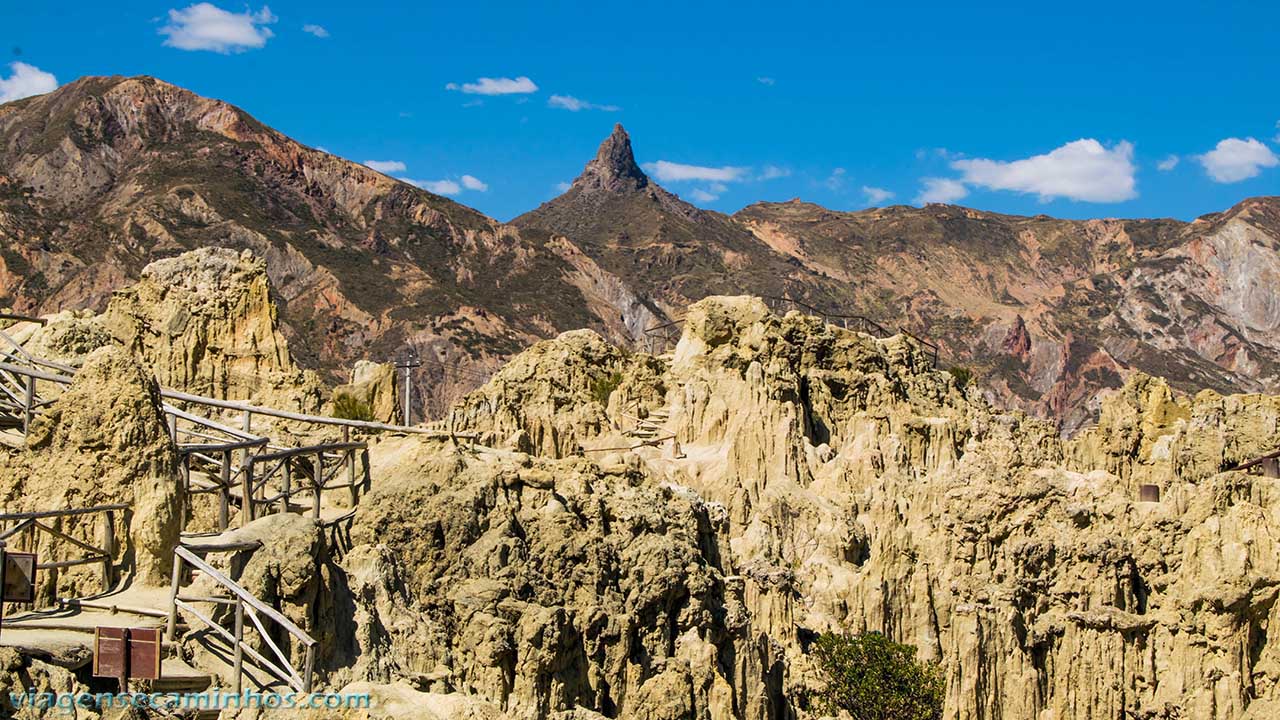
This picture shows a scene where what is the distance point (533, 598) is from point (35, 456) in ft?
25.8

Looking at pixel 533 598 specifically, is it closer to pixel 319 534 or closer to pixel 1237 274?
pixel 319 534

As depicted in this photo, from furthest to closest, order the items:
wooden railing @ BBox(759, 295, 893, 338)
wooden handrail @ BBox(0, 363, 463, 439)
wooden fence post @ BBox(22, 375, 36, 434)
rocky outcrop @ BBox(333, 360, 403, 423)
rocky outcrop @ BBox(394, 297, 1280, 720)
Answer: wooden railing @ BBox(759, 295, 893, 338), rocky outcrop @ BBox(333, 360, 403, 423), rocky outcrop @ BBox(394, 297, 1280, 720), wooden handrail @ BBox(0, 363, 463, 439), wooden fence post @ BBox(22, 375, 36, 434)

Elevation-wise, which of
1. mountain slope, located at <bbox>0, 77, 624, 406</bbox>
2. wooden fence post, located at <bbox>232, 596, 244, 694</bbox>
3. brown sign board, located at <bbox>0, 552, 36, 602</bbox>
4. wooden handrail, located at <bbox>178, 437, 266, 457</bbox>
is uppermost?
mountain slope, located at <bbox>0, 77, 624, 406</bbox>

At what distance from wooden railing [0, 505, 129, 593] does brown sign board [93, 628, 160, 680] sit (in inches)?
102

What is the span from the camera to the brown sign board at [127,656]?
14.2 m

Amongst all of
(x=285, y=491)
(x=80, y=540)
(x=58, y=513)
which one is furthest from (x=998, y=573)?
(x=58, y=513)

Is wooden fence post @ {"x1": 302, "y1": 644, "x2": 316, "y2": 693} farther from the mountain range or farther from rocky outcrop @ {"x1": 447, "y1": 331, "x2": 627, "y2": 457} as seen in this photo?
the mountain range

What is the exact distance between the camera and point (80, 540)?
17422 mm

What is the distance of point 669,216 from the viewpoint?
7584 inches

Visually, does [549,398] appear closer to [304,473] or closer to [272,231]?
[304,473]

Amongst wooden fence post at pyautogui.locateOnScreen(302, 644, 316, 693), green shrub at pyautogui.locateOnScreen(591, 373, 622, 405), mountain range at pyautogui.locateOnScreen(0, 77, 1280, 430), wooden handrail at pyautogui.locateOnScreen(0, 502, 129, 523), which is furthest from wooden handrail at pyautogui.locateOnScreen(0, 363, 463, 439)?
mountain range at pyautogui.locateOnScreen(0, 77, 1280, 430)

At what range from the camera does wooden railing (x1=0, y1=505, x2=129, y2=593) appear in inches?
660

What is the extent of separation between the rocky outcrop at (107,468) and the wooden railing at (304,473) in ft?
6.75

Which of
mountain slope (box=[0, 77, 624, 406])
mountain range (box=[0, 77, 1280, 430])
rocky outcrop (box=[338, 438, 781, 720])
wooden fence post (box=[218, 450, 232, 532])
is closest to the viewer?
wooden fence post (box=[218, 450, 232, 532])
